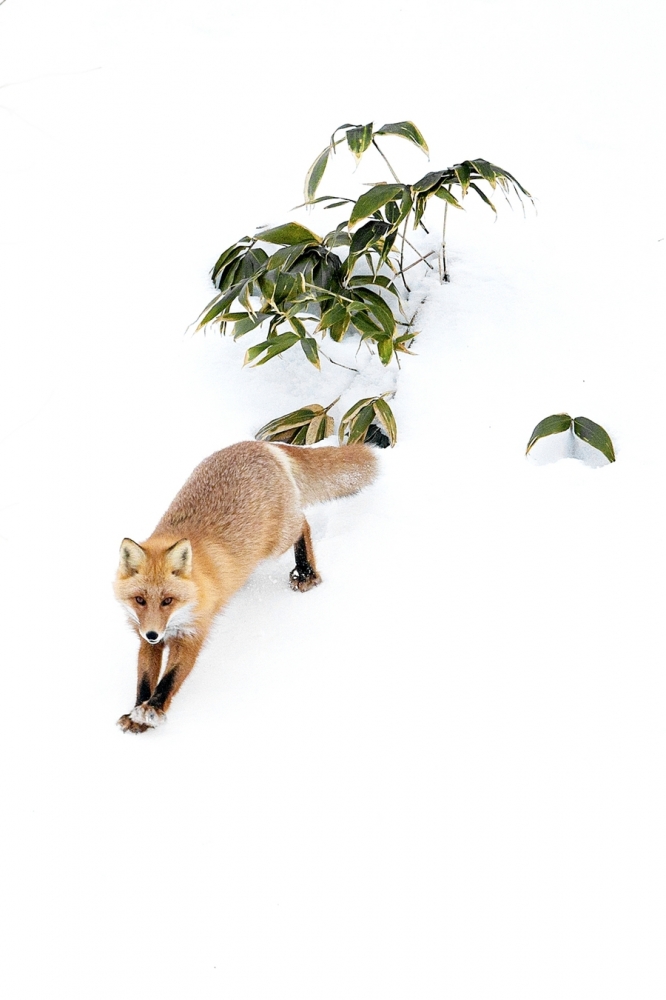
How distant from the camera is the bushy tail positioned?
4000 millimetres

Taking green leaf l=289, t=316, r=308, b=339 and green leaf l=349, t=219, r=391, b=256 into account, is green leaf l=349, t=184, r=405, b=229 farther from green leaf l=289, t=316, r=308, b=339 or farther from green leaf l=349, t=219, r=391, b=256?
green leaf l=289, t=316, r=308, b=339

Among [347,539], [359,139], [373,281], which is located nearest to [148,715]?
[347,539]

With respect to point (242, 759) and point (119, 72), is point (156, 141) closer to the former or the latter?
point (119, 72)

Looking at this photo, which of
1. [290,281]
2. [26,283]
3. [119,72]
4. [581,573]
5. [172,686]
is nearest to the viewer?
[172,686]

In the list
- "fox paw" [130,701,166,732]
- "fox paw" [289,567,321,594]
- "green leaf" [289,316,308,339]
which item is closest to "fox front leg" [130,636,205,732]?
"fox paw" [130,701,166,732]

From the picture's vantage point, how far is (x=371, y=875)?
8.76ft

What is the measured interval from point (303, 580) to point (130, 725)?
39.1 inches

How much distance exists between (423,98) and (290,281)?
261cm

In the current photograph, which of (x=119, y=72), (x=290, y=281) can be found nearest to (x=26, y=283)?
(x=290, y=281)

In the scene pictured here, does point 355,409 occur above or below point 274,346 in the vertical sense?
below

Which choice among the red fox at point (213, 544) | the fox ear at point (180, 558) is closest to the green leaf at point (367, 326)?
the red fox at point (213, 544)

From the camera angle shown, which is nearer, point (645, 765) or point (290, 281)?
point (645, 765)

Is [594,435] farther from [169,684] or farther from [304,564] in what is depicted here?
[169,684]

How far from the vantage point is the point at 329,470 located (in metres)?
4.03
